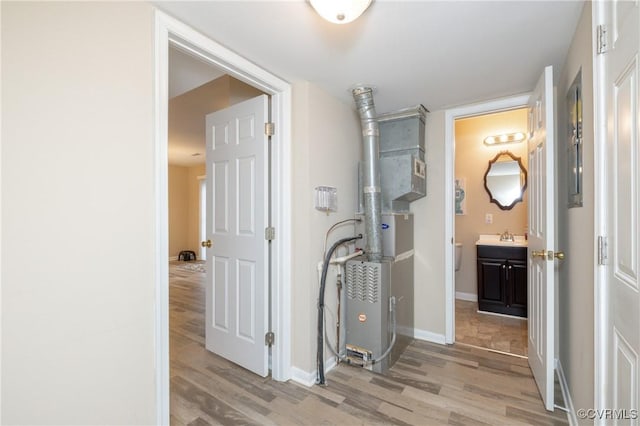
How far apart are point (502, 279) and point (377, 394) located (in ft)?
7.76

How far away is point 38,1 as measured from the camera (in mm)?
1040

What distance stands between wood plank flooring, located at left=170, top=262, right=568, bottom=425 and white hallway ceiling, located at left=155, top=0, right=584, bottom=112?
2.24m

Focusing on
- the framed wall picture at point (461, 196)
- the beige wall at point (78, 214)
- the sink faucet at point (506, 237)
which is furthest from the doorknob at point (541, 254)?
the framed wall picture at point (461, 196)

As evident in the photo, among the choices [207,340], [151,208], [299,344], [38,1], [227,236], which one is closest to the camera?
[38,1]

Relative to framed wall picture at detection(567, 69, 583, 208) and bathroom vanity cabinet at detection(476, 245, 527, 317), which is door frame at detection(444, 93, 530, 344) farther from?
bathroom vanity cabinet at detection(476, 245, 527, 317)

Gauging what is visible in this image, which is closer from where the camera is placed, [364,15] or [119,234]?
[119,234]

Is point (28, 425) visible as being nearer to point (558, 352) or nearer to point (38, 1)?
point (38, 1)

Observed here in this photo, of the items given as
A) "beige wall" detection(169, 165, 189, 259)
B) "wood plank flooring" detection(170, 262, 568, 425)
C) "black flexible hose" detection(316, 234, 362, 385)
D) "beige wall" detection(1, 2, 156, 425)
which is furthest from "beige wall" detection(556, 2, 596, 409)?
"beige wall" detection(169, 165, 189, 259)

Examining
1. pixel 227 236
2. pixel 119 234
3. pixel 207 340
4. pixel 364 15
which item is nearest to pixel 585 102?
pixel 364 15

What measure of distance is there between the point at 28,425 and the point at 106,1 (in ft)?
5.39

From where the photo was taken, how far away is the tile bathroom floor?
8.89ft

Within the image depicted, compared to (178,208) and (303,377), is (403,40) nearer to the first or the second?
(303,377)

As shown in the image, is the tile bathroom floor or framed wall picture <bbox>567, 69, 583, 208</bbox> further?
the tile bathroom floor

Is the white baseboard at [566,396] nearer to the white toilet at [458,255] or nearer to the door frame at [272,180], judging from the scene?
the door frame at [272,180]
